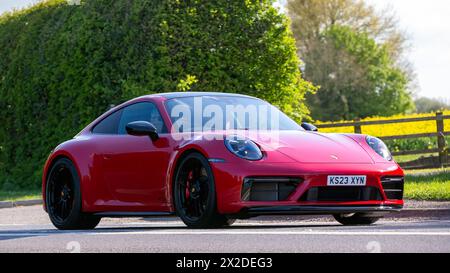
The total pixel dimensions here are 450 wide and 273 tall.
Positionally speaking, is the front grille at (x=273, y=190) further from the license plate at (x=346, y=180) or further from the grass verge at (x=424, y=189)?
the grass verge at (x=424, y=189)

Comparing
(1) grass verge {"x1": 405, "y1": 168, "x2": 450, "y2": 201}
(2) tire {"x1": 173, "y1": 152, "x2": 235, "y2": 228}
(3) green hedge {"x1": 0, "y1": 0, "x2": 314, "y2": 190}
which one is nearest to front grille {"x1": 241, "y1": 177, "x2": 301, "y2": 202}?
(2) tire {"x1": 173, "y1": 152, "x2": 235, "y2": 228}

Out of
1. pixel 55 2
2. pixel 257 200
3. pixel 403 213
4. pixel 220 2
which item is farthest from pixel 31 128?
pixel 257 200

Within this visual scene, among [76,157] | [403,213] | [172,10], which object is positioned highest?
[172,10]

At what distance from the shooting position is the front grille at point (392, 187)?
31.2 feet

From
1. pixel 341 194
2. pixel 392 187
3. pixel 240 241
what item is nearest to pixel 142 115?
pixel 341 194

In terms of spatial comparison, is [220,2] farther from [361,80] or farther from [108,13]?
[361,80]

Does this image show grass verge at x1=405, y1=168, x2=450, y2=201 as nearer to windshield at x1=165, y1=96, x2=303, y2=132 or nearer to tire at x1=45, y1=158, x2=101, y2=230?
windshield at x1=165, y1=96, x2=303, y2=132

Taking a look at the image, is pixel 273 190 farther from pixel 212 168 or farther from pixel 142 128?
pixel 142 128

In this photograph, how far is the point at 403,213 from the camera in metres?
12.6

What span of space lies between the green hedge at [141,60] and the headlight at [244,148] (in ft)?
38.6

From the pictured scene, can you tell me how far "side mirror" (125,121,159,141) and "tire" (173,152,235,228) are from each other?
57 cm

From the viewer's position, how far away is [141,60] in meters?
21.4

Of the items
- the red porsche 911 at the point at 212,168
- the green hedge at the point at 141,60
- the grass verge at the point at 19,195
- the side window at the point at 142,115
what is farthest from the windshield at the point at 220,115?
the green hedge at the point at 141,60

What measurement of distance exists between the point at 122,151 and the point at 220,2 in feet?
40.1
